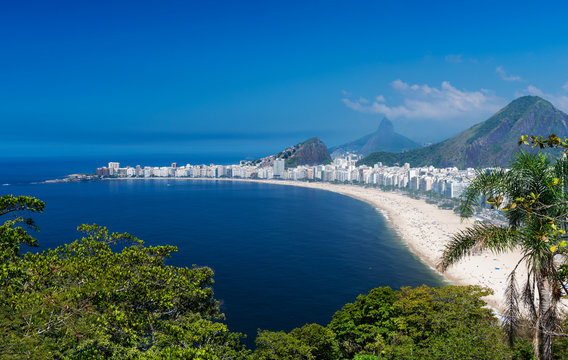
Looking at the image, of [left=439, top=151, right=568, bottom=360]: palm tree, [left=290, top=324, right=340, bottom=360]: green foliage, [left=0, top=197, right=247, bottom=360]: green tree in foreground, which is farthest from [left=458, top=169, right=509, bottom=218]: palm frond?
[left=290, top=324, right=340, bottom=360]: green foliage

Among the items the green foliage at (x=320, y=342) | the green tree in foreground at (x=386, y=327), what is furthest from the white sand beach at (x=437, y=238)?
the green foliage at (x=320, y=342)

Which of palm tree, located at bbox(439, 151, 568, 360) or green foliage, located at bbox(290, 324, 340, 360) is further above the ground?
palm tree, located at bbox(439, 151, 568, 360)

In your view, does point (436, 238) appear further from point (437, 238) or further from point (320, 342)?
point (320, 342)

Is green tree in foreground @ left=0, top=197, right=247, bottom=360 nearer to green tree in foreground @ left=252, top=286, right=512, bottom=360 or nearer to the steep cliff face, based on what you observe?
green tree in foreground @ left=252, top=286, right=512, bottom=360

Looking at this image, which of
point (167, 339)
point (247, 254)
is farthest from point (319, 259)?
point (167, 339)

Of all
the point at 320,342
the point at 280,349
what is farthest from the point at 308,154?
the point at 280,349

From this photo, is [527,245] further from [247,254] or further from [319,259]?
[247,254]
